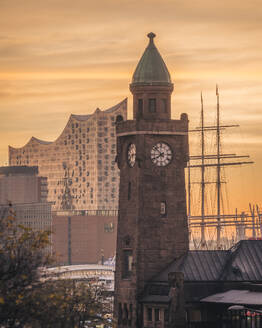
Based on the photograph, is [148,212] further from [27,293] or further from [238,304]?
[27,293]

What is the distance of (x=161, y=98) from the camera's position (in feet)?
415

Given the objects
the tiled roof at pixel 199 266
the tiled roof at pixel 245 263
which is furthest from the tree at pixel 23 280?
the tiled roof at pixel 245 263

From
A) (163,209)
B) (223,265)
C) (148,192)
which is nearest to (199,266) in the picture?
(223,265)

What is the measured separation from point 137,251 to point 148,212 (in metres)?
3.97

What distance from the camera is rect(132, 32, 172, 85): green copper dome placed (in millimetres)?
126000

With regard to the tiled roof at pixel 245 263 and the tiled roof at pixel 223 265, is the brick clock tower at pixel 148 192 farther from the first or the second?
the tiled roof at pixel 245 263

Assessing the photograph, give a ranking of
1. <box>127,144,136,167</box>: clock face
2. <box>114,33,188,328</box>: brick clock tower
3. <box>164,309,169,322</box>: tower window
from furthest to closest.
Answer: <box>127,144,136,167</box>: clock face
<box>114,33,188,328</box>: brick clock tower
<box>164,309,169,322</box>: tower window

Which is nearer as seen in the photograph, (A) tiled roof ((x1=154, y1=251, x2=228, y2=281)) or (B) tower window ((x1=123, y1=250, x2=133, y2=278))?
(A) tiled roof ((x1=154, y1=251, x2=228, y2=281))

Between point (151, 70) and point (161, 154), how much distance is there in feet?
28.0

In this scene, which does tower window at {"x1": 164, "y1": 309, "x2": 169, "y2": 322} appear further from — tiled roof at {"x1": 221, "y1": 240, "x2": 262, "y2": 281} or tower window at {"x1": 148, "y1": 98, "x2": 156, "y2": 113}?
tower window at {"x1": 148, "y1": 98, "x2": 156, "y2": 113}

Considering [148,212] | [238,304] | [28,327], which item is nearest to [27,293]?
[28,327]

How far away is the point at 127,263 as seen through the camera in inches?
4899

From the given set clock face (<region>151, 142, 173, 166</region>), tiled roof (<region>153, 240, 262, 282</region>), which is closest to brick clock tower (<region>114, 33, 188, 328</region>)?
clock face (<region>151, 142, 173, 166</region>)

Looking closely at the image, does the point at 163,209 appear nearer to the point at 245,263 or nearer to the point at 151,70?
the point at 245,263
